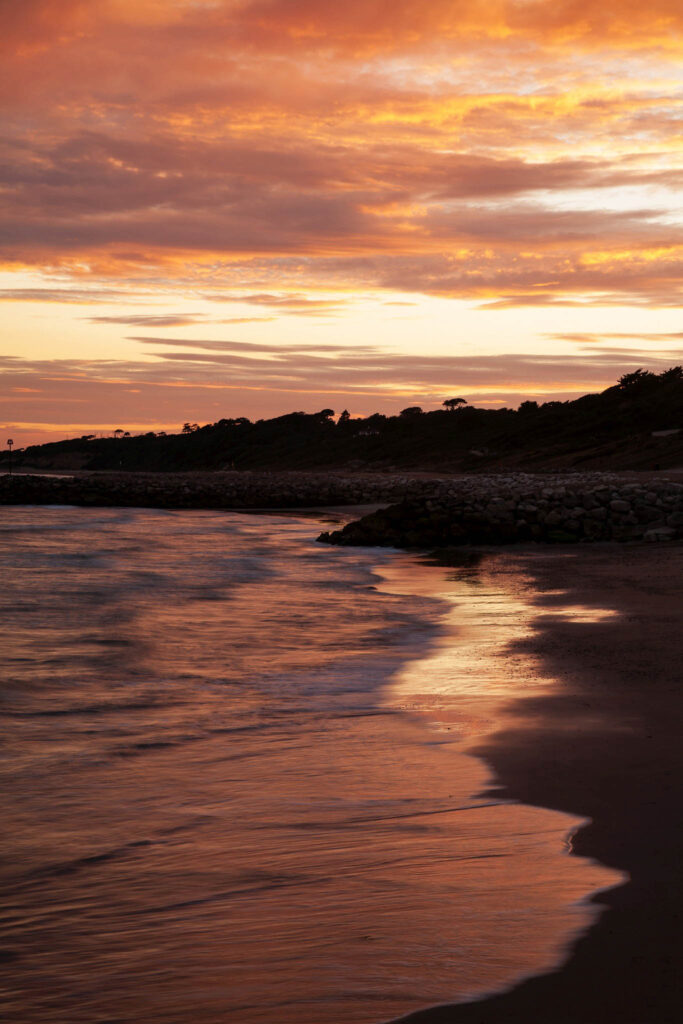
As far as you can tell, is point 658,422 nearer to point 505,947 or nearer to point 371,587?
point 371,587

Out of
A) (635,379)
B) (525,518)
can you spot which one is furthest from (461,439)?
(525,518)

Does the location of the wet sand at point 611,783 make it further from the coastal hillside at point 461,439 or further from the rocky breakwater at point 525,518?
the coastal hillside at point 461,439

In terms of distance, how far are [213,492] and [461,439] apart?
38.5m

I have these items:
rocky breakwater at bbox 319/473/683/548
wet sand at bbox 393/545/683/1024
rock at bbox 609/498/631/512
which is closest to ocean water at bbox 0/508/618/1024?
wet sand at bbox 393/545/683/1024

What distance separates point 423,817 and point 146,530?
33282 mm

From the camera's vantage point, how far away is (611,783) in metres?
5.89

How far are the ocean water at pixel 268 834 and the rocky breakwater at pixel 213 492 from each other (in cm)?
3788

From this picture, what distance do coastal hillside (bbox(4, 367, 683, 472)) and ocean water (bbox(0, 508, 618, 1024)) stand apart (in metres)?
45.4

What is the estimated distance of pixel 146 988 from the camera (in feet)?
11.9

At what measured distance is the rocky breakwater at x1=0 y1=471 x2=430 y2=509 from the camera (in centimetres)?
5375

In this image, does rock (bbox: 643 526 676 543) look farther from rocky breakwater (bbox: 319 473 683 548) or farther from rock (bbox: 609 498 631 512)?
rock (bbox: 609 498 631 512)

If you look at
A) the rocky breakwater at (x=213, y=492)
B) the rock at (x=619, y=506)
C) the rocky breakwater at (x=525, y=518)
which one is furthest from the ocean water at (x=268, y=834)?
the rocky breakwater at (x=213, y=492)

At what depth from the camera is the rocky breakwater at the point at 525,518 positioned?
25141mm

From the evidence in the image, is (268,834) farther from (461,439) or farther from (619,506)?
(461,439)
